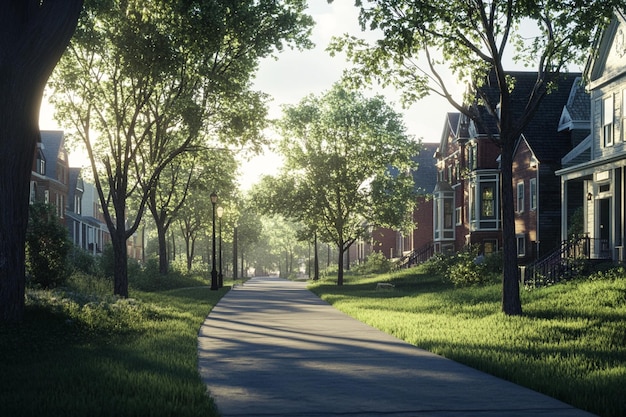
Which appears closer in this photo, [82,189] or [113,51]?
[113,51]

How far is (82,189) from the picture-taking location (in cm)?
7388

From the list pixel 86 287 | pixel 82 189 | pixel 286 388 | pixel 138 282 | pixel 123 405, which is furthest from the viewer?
pixel 82 189

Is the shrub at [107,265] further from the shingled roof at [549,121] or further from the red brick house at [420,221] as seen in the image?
the red brick house at [420,221]

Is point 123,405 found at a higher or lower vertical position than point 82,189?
lower

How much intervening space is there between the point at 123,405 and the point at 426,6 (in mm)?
13738

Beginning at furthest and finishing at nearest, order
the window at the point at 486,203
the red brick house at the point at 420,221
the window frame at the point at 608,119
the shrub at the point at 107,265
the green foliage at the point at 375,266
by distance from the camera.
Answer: the red brick house at the point at 420,221
the green foliage at the point at 375,266
the window at the point at 486,203
the shrub at the point at 107,265
the window frame at the point at 608,119

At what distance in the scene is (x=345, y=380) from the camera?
29.5 ft

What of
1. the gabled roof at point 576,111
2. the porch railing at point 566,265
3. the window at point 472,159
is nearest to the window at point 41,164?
the window at point 472,159

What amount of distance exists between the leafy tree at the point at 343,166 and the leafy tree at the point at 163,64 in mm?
17187

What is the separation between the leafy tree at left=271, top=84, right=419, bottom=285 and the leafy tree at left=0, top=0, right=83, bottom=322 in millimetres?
30460

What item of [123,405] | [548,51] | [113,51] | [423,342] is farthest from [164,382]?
[113,51]

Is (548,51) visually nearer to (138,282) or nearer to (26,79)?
(26,79)

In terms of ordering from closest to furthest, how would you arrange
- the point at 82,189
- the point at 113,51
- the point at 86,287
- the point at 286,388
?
the point at 286,388, the point at 113,51, the point at 86,287, the point at 82,189

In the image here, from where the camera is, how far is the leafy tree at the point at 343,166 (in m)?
43.9
